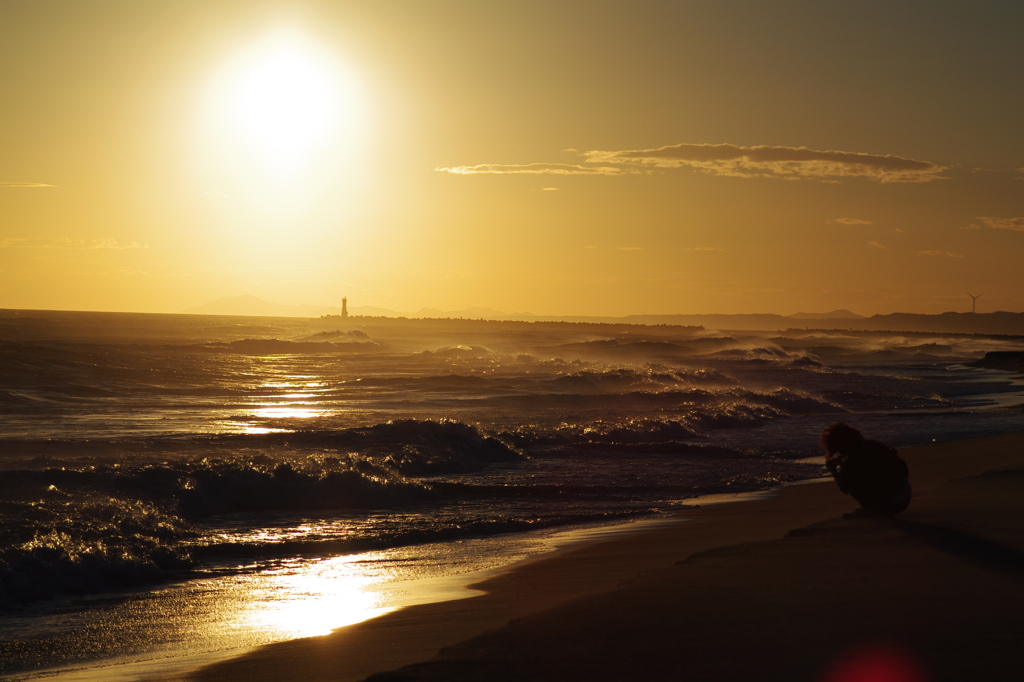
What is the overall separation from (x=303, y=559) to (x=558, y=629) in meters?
4.16

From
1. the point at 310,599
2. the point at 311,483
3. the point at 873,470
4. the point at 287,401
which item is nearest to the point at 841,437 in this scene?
the point at 873,470

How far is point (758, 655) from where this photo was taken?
15.9 feet

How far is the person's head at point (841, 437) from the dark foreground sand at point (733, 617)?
0.91 metres

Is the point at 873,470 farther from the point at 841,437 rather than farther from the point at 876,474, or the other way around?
the point at 841,437

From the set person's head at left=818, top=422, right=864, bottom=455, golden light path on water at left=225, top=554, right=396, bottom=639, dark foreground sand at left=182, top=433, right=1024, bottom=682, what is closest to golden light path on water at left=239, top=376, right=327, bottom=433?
golden light path on water at left=225, top=554, right=396, bottom=639

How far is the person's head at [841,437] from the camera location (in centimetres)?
931

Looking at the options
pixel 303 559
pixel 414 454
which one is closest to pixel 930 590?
pixel 303 559

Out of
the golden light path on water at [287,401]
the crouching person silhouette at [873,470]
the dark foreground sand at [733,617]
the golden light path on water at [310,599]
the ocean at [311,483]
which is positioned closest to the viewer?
the dark foreground sand at [733,617]

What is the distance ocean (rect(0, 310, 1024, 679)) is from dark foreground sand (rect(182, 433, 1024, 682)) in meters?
0.83

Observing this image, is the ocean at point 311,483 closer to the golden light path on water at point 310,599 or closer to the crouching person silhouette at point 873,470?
the golden light path on water at point 310,599

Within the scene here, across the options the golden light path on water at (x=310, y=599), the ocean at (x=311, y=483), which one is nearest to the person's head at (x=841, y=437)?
the ocean at (x=311, y=483)

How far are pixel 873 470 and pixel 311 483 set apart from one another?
8199mm

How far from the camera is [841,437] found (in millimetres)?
9352

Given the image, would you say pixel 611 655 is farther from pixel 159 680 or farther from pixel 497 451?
pixel 497 451
